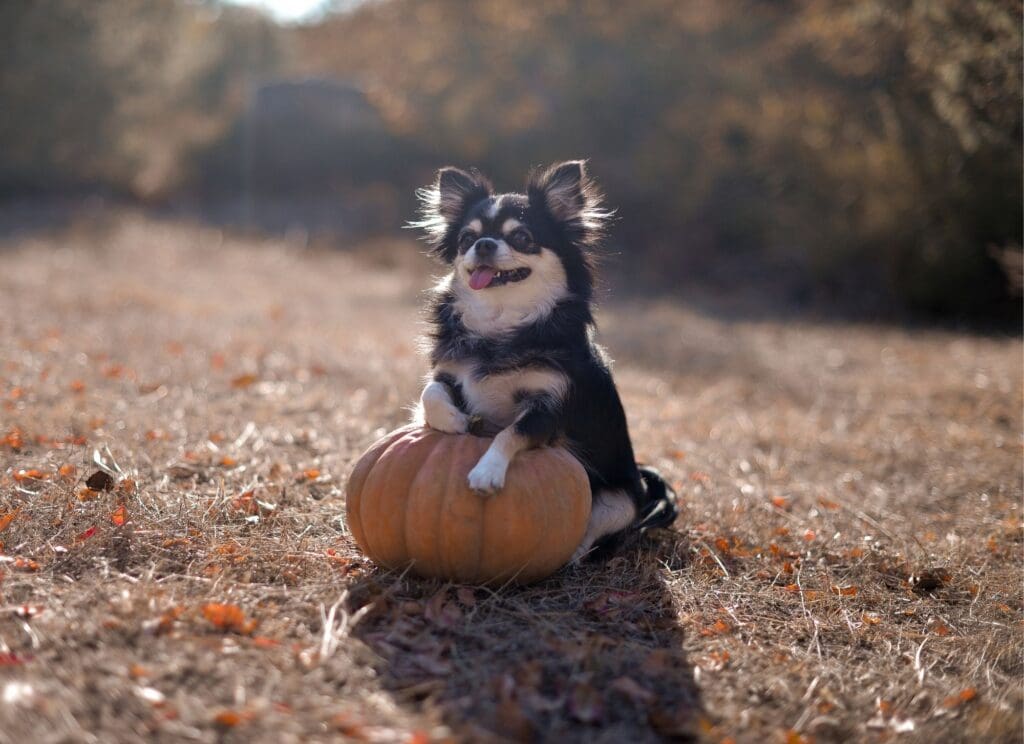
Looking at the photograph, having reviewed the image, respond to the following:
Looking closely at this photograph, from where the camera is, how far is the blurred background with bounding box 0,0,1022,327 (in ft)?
39.7

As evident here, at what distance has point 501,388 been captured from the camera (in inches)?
146

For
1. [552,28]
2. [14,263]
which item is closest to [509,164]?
[552,28]

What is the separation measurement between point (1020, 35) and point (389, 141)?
1805cm

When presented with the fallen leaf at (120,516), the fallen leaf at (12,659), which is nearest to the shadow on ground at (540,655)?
the fallen leaf at (12,659)

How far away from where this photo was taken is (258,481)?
4.61 meters

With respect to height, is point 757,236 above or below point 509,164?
below

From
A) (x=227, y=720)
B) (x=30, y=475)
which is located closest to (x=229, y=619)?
(x=227, y=720)

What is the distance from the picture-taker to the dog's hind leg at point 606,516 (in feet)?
12.9

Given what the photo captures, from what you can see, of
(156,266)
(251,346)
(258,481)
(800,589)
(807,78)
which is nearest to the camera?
(800,589)

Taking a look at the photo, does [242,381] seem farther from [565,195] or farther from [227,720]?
[227,720]

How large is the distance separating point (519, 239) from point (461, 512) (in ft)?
3.97

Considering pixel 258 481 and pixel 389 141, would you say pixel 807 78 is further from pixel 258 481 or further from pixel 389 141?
pixel 258 481

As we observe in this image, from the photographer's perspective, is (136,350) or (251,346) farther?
(251,346)

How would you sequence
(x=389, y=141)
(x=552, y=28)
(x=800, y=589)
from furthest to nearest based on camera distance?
(x=389, y=141)
(x=552, y=28)
(x=800, y=589)
